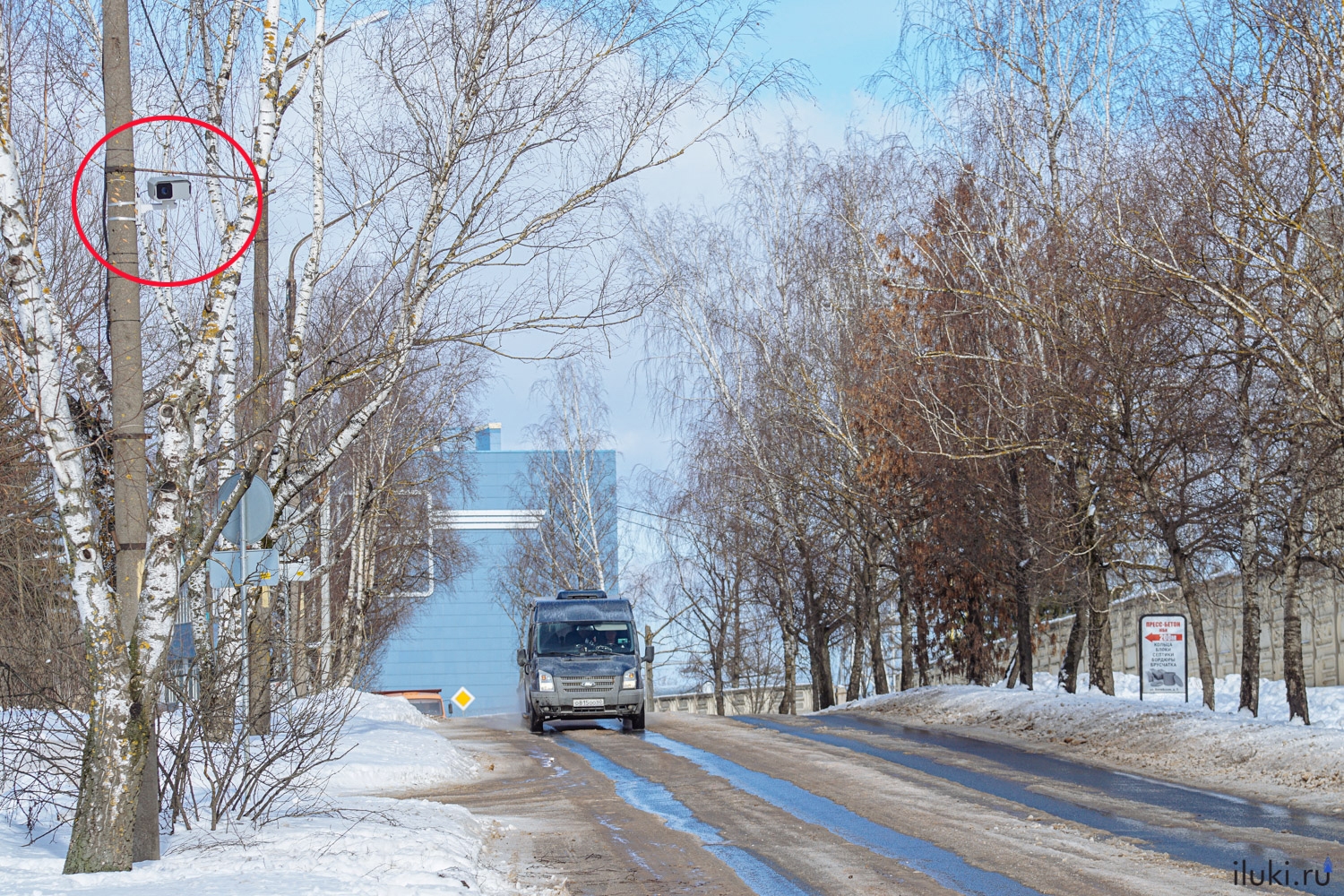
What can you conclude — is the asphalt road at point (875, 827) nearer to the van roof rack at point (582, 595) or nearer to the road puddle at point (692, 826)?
the road puddle at point (692, 826)

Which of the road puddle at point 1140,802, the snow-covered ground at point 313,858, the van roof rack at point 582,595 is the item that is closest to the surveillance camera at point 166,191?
the snow-covered ground at point 313,858

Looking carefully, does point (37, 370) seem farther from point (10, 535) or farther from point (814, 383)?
point (814, 383)

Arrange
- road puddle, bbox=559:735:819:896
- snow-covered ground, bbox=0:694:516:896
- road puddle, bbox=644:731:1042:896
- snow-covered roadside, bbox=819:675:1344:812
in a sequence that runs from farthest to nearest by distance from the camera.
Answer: snow-covered roadside, bbox=819:675:1344:812, road puddle, bbox=559:735:819:896, road puddle, bbox=644:731:1042:896, snow-covered ground, bbox=0:694:516:896

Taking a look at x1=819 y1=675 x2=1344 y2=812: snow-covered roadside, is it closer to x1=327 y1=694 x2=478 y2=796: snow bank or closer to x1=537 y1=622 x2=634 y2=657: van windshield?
x1=537 y1=622 x2=634 y2=657: van windshield

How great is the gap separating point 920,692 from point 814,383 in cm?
699

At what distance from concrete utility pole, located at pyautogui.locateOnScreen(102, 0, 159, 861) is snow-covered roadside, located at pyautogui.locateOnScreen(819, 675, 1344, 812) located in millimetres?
8960

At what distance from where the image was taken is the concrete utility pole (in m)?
7.20

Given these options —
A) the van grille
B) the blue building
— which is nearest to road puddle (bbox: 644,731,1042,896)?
the van grille

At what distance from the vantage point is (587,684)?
72.6 feet

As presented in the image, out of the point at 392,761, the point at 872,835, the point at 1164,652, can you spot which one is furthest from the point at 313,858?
the point at 1164,652

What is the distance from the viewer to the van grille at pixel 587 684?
2206cm

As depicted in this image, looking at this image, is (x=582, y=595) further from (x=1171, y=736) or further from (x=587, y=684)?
(x=1171, y=736)

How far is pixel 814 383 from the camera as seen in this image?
27.8 m

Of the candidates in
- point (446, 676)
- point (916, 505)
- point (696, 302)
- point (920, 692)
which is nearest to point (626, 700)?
point (920, 692)
